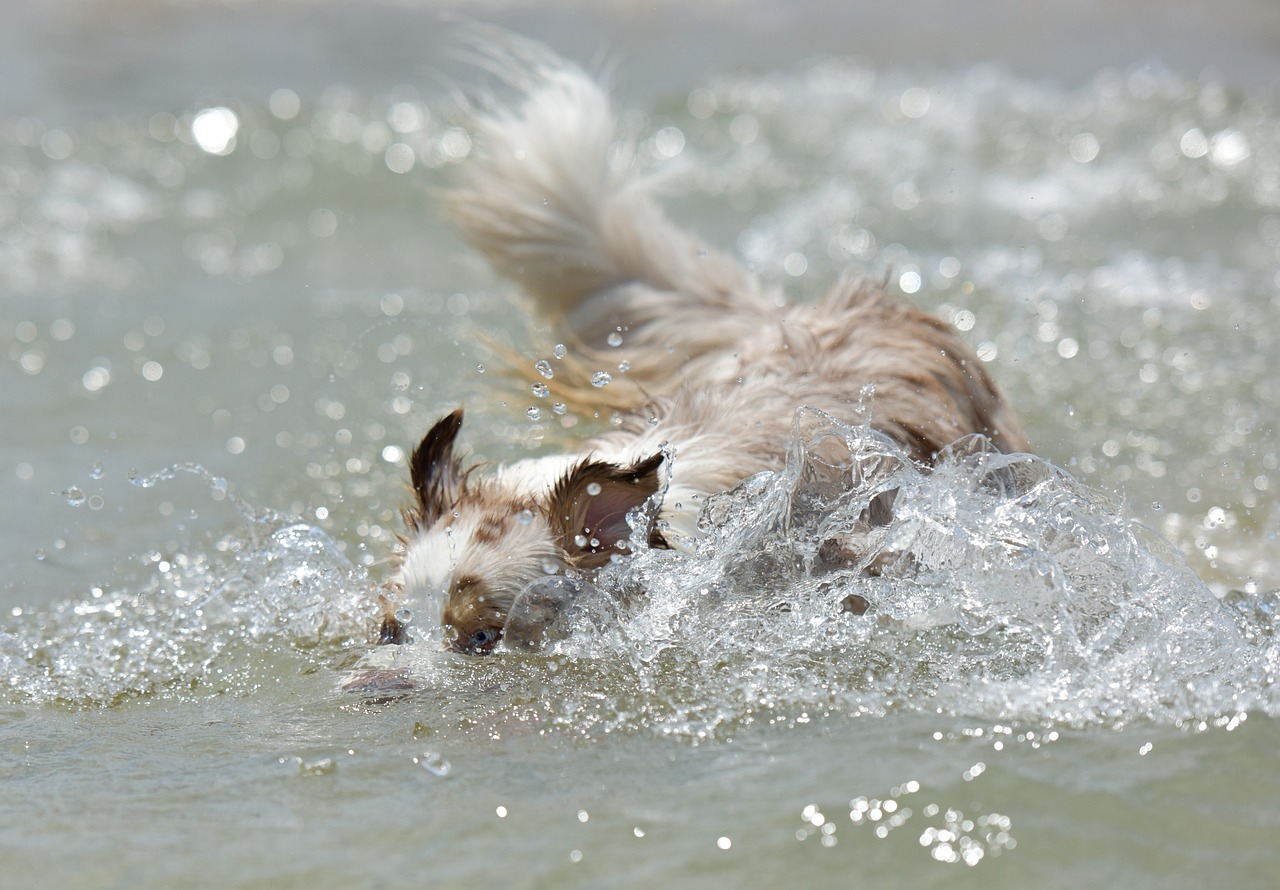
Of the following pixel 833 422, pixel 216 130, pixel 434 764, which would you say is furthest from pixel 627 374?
pixel 216 130

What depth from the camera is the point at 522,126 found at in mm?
5277

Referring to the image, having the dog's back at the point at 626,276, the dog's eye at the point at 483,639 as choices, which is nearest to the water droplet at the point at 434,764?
the dog's eye at the point at 483,639

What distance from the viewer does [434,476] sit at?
3918 millimetres

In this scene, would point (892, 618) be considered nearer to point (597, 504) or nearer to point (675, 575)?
point (675, 575)

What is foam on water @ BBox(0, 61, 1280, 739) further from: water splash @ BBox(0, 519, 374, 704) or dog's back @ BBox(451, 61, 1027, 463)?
dog's back @ BBox(451, 61, 1027, 463)

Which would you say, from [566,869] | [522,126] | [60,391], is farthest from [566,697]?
[60,391]

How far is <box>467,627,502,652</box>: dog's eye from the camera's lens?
12.0ft

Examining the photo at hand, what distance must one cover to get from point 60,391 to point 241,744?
3706 millimetres

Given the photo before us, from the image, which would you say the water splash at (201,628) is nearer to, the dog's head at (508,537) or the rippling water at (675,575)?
the rippling water at (675,575)

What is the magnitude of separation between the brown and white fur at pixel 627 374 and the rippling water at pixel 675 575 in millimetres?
161

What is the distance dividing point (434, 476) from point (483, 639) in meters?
0.53

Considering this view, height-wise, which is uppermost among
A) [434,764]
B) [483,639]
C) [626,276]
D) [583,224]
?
[583,224]

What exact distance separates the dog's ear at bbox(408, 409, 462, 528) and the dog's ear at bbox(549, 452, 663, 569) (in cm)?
37

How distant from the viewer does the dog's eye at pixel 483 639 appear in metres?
3.66
